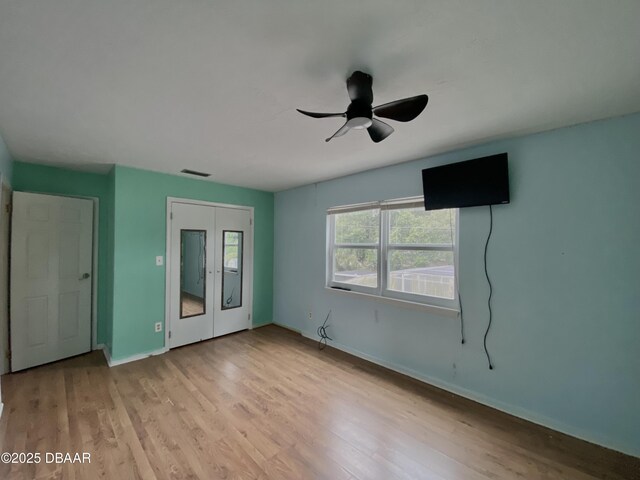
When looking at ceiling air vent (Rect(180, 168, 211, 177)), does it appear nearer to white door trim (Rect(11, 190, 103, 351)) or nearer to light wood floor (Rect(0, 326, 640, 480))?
white door trim (Rect(11, 190, 103, 351))

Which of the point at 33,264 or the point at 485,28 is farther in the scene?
the point at 33,264

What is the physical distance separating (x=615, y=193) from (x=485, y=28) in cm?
170

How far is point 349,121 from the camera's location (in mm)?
1505

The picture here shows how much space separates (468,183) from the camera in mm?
2424

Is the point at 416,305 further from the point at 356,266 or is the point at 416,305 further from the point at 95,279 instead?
the point at 95,279

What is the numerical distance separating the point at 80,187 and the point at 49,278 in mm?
1172

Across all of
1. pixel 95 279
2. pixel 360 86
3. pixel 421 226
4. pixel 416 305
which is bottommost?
pixel 416 305

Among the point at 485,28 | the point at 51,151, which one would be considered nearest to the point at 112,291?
the point at 51,151

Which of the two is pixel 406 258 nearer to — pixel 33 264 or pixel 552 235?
pixel 552 235

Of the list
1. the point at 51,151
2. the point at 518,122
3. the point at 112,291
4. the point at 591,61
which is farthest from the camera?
Result: the point at 112,291

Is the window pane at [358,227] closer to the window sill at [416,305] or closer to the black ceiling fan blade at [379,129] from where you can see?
the window sill at [416,305]

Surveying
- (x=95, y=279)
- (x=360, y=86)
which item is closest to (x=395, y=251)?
(x=360, y=86)

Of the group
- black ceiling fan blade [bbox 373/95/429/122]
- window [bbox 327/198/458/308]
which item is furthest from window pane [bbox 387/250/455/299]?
black ceiling fan blade [bbox 373/95/429/122]

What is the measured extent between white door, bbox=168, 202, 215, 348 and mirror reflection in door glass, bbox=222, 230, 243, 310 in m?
0.22
